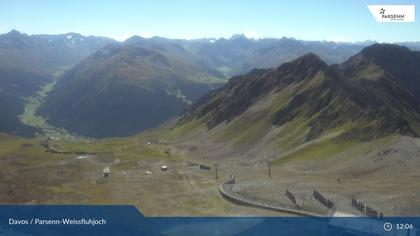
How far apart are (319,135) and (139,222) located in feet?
347

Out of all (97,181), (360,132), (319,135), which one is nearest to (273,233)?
(97,181)

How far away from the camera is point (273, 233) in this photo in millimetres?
79750

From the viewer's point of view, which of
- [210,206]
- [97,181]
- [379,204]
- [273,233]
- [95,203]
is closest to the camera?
[273,233]

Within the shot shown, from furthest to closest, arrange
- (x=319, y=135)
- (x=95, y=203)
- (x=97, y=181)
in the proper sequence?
(x=319, y=135) → (x=97, y=181) → (x=95, y=203)

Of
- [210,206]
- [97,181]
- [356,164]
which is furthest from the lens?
[97,181]

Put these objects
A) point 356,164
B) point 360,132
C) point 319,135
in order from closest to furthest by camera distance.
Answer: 1. point 356,164
2. point 360,132
3. point 319,135

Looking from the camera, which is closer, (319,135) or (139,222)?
(139,222)

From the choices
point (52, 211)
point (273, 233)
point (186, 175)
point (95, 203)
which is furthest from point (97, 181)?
point (273, 233)

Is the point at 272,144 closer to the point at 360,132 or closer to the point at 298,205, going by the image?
the point at 360,132

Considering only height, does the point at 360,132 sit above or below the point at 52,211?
above

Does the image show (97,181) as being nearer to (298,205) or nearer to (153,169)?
(153,169)

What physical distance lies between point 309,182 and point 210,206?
85.7 feet

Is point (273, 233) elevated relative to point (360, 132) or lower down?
lower down

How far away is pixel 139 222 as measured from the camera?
93250 mm
